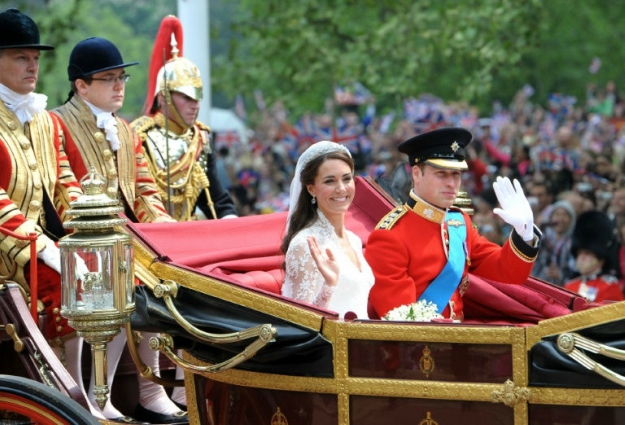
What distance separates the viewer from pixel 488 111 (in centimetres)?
2841

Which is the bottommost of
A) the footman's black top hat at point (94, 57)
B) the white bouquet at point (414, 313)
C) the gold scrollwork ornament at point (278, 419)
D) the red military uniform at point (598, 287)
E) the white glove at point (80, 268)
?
the red military uniform at point (598, 287)

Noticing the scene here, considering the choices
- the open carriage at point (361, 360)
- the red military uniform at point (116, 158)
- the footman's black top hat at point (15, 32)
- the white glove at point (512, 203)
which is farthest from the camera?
the red military uniform at point (116, 158)

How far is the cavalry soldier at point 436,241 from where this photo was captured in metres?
5.79

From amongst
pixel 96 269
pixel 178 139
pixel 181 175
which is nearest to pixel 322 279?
pixel 96 269

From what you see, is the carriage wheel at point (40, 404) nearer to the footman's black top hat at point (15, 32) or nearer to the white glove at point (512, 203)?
the footman's black top hat at point (15, 32)

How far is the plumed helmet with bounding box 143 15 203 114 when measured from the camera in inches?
306

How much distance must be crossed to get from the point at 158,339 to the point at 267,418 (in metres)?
0.58

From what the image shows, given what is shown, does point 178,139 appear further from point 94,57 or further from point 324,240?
point 324,240

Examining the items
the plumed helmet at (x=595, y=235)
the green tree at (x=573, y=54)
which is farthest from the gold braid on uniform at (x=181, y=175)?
the green tree at (x=573, y=54)

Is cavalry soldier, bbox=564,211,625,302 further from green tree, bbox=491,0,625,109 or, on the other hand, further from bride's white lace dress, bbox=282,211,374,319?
green tree, bbox=491,0,625,109

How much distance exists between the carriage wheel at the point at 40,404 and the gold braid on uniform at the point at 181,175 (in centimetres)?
258

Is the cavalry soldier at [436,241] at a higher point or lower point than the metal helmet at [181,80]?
lower

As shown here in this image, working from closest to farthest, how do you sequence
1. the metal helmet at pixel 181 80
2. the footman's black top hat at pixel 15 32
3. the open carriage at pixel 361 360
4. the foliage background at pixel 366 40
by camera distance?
the open carriage at pixel 361 360, the footman's black top hat at pixel 15 32, the metal helmet at pixel 181 80, the foliage background at pixel 366 40

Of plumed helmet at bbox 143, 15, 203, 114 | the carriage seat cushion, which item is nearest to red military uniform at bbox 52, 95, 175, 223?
plumed helmet at bbox 143, 15, 203, 114
